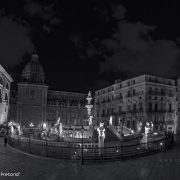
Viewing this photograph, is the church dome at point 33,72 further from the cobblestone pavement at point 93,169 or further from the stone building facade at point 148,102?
the cobblestone pavement at point 93,169

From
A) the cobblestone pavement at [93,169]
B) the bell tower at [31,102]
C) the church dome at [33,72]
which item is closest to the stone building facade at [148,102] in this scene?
the bell tower at [31,102]

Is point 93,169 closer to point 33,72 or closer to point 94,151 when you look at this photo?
point 94,151

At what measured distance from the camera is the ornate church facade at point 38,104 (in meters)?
73.2

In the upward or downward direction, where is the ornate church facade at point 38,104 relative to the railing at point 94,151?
upward

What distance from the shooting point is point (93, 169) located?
50.2 feet

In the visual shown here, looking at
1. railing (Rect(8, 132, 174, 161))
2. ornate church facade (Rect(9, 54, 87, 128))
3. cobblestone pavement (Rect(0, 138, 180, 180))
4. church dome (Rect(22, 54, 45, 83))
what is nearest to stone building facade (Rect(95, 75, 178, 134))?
ornate church facade (Rect(9, 54, 87, 128))

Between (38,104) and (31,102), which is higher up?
(31,102)

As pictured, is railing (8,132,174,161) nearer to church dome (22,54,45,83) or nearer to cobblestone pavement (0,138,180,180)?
cobblestone pavement (0,138,180,180)

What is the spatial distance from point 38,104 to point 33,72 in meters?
13.3

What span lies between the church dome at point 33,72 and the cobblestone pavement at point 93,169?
64.0 m

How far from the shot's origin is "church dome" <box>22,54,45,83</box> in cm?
8031

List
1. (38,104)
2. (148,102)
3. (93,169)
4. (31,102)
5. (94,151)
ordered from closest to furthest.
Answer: (93,169) < (94,151) < (148,102) < (31,102) < (38,104)

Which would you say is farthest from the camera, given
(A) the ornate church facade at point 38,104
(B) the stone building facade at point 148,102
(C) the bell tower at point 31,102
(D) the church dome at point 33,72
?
A: (D) the church dome at point 33,72

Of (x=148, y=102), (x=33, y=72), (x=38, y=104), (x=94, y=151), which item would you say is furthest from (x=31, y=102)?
(x=94, y=151)
